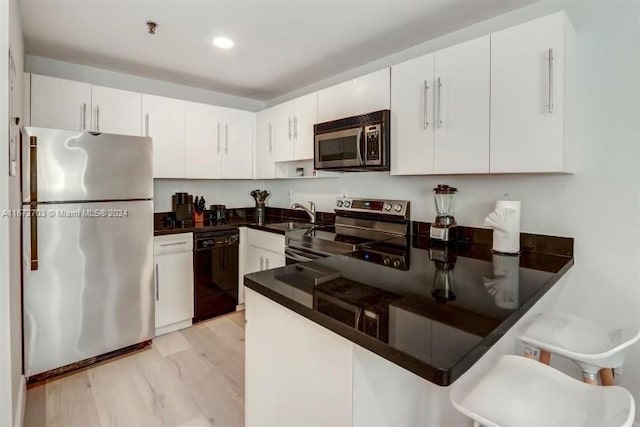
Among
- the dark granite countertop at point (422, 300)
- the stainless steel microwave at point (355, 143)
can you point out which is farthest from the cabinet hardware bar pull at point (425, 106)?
the dark granite countertop at point (422, 300)

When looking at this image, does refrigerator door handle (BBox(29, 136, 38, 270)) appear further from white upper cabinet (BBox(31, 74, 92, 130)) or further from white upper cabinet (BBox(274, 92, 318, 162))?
white upper cabinet (BBox(274, 92, 318, 162))

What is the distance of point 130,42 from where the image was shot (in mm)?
2396

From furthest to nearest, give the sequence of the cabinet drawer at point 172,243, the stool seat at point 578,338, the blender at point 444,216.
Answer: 1. the cabinet drawer at point 172,243
2. the blender at point 444,216
3. the stool seat at point 578,338

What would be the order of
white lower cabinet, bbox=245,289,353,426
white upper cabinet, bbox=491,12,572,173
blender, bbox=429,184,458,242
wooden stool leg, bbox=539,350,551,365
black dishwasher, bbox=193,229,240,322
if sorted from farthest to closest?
black dishwasher, bbox=193,229,240,322
blender, bbox=429,184,458,242
white upper cabinet, bbox=491,12,572,173
wooden stool leg, bbox=539,350,551,365
white lower cabinet, bbox=245,289,353,426

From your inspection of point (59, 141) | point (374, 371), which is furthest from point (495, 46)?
point (59, 141)

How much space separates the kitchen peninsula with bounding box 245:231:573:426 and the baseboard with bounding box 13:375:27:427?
4.10 ft

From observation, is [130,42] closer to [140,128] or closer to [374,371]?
[140,128]

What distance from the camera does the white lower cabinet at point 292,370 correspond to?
0.98m

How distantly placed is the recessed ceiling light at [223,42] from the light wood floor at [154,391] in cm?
231

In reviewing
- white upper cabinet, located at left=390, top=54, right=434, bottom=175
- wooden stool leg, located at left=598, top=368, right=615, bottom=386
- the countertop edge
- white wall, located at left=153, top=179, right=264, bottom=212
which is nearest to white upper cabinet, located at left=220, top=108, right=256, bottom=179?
white wall, located at left=153, top=179, right=264, bottom=212

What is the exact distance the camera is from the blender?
220 centimetres

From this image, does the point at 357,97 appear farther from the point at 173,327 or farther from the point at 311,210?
the point at 173,327

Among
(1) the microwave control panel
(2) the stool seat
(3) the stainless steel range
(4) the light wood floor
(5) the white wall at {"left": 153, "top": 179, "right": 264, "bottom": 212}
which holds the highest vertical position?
(1) the microwave control panel

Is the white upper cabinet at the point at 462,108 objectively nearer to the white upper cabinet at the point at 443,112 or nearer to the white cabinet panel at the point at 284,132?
the white upper cabinet at the point at 443,112
